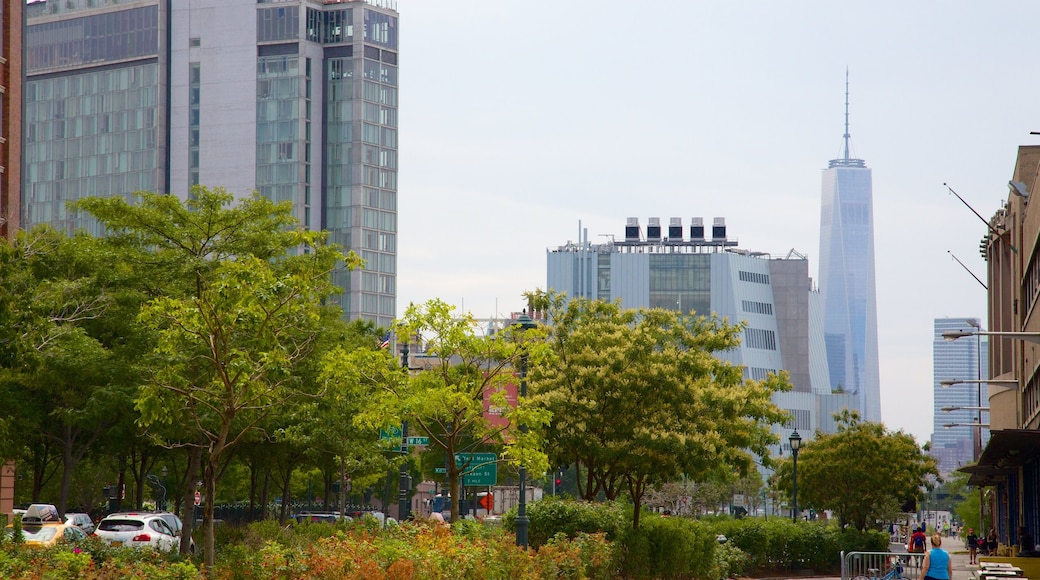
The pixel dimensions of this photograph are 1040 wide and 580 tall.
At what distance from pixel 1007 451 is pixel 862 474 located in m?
9.73

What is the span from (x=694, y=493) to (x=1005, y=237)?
66.6 m

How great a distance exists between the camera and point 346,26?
522 feet

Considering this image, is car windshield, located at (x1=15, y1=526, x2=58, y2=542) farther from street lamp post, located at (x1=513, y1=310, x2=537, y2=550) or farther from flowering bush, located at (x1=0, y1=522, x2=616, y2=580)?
street lamp post, located at (x1=513, y1=310, x2=537, y2=550)

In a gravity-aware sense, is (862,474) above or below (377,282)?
below

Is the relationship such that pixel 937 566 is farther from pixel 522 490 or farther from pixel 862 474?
pixel 862 474

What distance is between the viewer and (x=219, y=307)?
70.4 feet

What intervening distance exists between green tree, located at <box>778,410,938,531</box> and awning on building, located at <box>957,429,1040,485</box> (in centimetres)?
287

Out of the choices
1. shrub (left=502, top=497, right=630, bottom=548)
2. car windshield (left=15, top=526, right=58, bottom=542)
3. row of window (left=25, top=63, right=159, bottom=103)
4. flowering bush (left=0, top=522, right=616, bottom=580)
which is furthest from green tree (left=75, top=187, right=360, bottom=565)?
row of window (left=25, top=63, right=159, bottom=103)

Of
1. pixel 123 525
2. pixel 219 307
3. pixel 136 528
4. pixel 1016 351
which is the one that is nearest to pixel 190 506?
pixel 136 528

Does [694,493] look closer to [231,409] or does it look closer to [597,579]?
[597,579]

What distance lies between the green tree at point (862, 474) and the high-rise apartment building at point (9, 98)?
32.2m

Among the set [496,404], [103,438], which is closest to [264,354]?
[496,404]

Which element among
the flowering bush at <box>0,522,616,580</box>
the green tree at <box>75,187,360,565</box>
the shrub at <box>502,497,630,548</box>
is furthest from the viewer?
the shrub at <box>502,497,630,548</box>

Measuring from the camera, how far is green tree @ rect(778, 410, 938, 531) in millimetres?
52375
